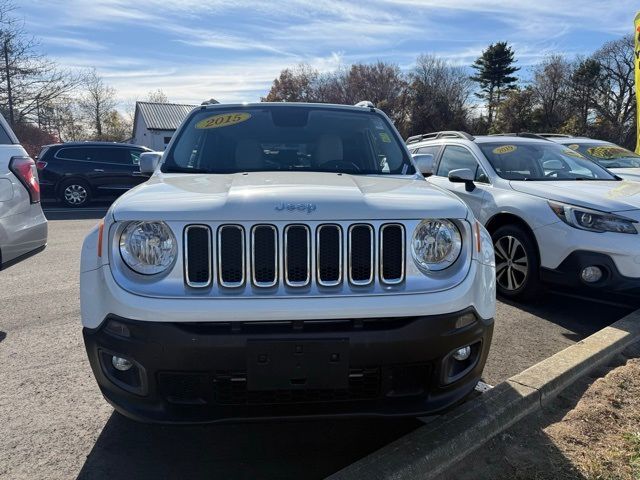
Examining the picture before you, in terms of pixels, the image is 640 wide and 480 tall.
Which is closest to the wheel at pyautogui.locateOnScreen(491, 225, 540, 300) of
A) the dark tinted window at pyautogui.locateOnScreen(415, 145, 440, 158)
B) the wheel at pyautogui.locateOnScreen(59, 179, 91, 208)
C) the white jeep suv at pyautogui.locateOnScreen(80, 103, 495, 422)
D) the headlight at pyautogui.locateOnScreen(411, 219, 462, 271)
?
the dark tinted window at pyautogui.locateOnScreen(415, 145, 440, 158)

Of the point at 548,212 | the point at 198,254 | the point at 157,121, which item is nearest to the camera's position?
the point at 198,254

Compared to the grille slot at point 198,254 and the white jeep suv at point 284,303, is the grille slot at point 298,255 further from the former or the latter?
the grille slot at point 198,254

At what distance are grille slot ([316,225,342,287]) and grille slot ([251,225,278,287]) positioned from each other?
194 millimetres

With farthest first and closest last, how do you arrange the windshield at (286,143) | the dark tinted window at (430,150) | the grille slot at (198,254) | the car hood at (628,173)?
the car hood at (628,173) → the dark tinted window at (430,150) → the windshield at (286,143) → the grille slot at (198,254)

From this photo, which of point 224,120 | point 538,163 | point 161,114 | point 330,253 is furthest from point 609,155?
point 161,114

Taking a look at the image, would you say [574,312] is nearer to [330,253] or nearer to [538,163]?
[538,163]

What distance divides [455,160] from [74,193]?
1105cm

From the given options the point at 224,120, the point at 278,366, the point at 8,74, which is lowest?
the point at 278,366

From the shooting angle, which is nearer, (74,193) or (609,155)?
(609,155)

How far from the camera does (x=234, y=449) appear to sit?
2668 mm

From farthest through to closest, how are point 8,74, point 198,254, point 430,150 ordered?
point 8,74, point 430,150, point 198,254

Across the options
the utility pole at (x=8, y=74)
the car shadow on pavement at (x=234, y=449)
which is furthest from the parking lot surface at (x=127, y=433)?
the utility pole at (x=8, y=74)

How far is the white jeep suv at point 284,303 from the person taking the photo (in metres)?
2.08

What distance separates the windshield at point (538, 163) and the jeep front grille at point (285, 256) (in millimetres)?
3793
